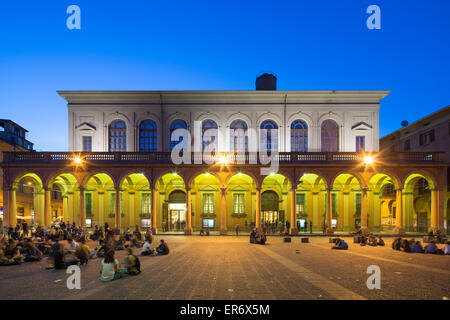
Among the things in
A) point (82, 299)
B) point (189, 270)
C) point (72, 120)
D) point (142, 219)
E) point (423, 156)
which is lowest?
point (142, 219)

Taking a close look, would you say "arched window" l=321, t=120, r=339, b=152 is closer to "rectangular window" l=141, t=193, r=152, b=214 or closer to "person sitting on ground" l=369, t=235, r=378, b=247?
"person sitting on ground" l=369, t=235, r=378, b=247

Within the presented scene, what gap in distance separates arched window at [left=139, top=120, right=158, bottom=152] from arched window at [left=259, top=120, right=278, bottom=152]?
12064 mm

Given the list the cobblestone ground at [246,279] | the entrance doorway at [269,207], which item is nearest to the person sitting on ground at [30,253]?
the cobblestone ground at [246,279]

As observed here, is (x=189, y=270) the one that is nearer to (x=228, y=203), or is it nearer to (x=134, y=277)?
(x=134, y=277)

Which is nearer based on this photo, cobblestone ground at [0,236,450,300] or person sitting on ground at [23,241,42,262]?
cobblestone ground at [0,236,450,300]

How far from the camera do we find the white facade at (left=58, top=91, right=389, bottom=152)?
32406 mm

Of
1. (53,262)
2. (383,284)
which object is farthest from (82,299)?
(383,284)

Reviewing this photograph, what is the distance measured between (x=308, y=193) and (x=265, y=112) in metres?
10.3

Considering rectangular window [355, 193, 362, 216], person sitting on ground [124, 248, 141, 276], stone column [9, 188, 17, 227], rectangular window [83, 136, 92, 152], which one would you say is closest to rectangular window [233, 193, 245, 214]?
rectangular window [355, 193, 362, 216]

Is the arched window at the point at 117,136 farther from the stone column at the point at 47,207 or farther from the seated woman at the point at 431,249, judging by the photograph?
the seated woman at the point at 431,249

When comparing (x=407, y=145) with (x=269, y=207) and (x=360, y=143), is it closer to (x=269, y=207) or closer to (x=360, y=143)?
(x=360, y=143)

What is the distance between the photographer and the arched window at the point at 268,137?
32281 mm

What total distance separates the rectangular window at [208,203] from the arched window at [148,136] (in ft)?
25.6

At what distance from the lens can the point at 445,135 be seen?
30859mm
